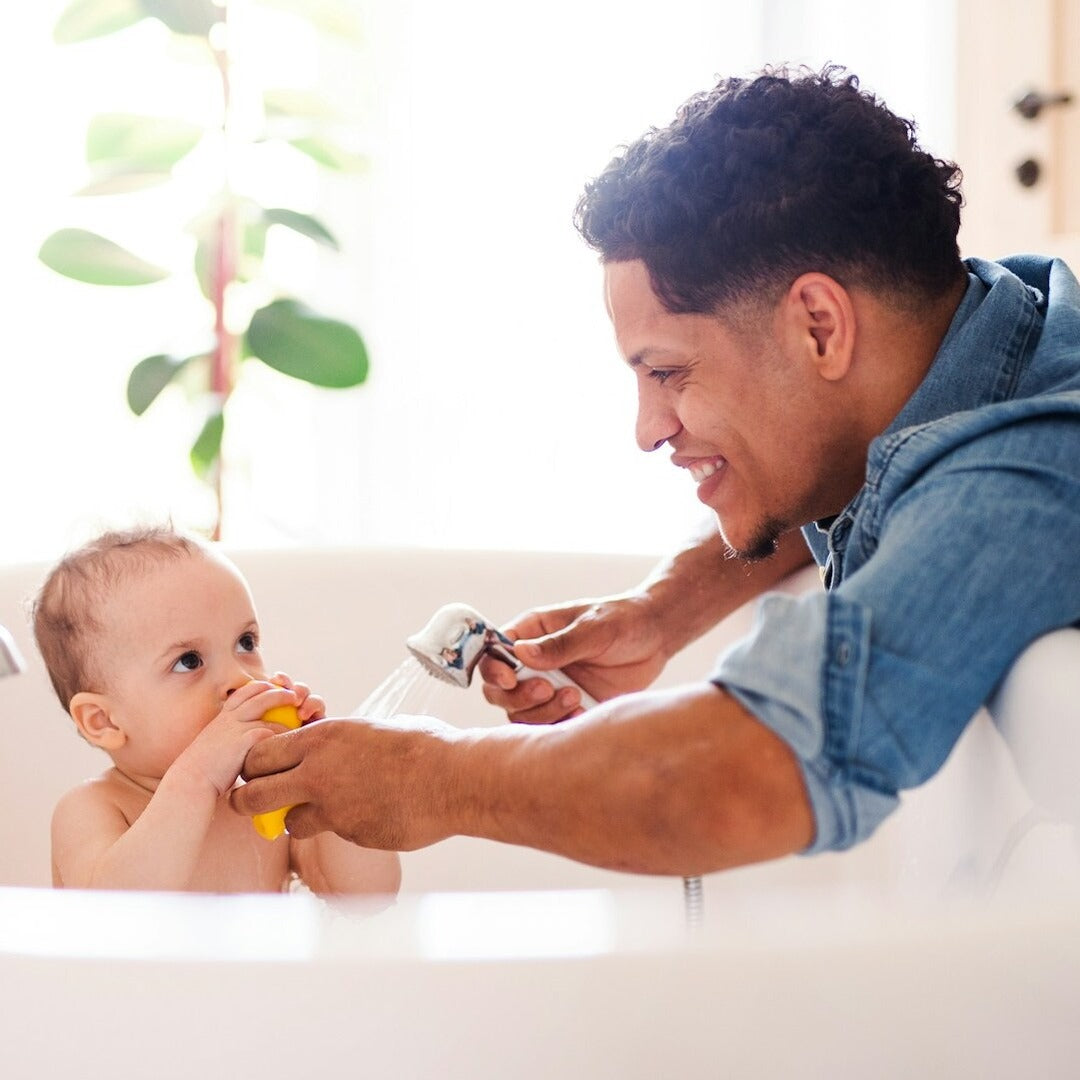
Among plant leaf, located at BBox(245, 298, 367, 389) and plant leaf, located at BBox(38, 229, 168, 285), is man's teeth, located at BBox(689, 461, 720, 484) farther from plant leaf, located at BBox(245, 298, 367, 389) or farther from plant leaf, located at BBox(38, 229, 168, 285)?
plant leaf, located at BBox(38, 229, 168, 285)

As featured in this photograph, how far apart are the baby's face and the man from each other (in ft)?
0.49

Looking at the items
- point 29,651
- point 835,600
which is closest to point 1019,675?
point 835,600

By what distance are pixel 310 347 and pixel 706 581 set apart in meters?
1.04

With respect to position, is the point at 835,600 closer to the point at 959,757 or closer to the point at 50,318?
the point at 959,757

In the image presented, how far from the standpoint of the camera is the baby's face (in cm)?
115

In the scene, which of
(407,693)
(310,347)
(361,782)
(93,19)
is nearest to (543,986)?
(361,782)

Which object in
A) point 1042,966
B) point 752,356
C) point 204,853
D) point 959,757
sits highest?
point 752,356

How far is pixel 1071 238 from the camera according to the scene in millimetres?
2129

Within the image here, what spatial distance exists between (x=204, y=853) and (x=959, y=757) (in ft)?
2.10

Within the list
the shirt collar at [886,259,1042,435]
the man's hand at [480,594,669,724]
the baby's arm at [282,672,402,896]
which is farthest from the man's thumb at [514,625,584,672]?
the shirt collar at [886,259,1042,435]

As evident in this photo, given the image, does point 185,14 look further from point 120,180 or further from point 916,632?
point 916,632

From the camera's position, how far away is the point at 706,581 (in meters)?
1.47

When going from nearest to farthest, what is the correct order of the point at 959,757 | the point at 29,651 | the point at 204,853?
the point at 959,757, the point at 204,853, the point at 29,651

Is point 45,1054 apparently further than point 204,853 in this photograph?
No
